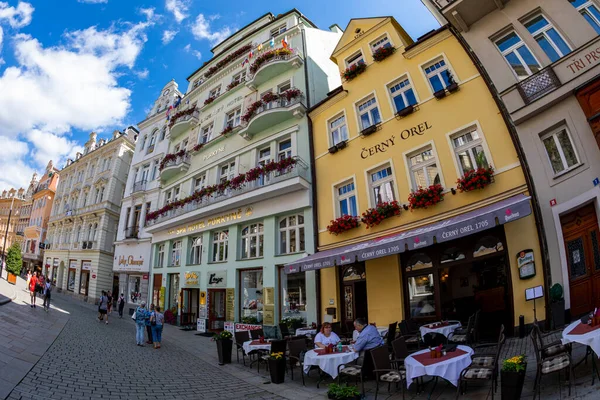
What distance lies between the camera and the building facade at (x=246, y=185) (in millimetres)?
14359

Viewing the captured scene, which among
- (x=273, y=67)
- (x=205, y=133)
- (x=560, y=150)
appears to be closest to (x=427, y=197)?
(x=560, y=150)

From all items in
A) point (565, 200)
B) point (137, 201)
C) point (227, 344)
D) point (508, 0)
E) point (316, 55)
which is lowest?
point (227, 344)

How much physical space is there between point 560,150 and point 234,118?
16974 millimetres

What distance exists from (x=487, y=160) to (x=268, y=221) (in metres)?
9.64

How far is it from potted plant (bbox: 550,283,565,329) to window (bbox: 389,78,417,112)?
24.8 ft

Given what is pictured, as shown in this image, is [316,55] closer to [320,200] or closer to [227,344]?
[320,200]

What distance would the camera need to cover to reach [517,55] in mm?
9758

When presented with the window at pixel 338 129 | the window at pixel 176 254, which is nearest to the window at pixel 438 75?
the window at pixel 338 129

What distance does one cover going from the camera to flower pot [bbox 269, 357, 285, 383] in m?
7.32

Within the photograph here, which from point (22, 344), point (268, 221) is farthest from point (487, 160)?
point (22, 344)

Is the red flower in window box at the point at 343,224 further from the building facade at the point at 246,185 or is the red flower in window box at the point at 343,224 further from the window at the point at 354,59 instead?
the window at the point at 354,59

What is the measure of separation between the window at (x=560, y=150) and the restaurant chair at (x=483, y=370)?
587 cm

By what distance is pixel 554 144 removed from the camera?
863 centimetres

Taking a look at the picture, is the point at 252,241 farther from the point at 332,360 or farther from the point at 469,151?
the point at 469,151
